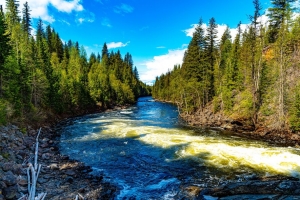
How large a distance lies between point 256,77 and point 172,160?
18887mm

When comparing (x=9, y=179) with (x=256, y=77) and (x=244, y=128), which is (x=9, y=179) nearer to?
(x=244, y=128)

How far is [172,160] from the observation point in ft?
48.6

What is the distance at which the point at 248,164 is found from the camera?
13.4 metres

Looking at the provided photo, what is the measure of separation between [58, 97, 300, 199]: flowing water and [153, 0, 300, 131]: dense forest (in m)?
6.69

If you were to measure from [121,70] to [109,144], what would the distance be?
79.8 meters

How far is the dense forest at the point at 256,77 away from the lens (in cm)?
2300

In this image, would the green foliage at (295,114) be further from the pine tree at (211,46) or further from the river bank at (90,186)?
the pine tree at (211,46)

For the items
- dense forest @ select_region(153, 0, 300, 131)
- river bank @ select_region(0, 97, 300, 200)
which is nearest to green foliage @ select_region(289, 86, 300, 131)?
dense forest @ select_region(153, 0, 300, 131)

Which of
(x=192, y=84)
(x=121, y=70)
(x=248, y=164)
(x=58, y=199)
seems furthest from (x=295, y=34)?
(x=121, y=70)

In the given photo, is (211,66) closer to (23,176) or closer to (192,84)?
(192,84)

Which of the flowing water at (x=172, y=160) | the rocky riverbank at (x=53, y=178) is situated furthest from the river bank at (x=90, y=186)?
the flowing water at (x=172, y=160)

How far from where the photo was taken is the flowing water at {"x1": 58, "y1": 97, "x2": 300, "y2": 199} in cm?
1129

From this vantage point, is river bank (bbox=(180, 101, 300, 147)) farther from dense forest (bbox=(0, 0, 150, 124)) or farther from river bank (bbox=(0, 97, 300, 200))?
dense forest (bbox=(0, 0, 150, 124))

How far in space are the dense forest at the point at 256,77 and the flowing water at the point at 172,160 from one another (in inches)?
263
